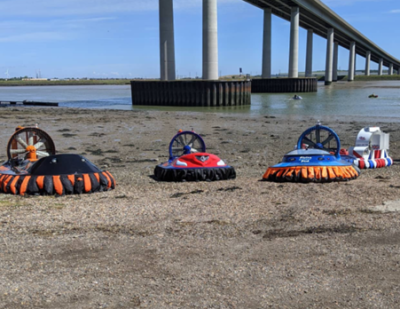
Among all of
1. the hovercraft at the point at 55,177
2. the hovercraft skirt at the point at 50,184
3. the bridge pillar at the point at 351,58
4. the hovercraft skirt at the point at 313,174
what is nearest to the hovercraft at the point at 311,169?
the hovercraft skirt at the point at 313,174

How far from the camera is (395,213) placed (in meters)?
6.37

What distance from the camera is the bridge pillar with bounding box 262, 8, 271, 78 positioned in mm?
67500

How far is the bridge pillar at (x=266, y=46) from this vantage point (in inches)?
2657

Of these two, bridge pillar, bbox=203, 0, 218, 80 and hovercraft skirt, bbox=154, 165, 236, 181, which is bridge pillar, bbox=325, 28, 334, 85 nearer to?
bridge pillar, bbox=203, 0, 218, 80

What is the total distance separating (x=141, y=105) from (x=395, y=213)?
37090mm

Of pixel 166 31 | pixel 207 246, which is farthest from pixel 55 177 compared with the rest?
pixel 166 31

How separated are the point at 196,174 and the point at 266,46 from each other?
6342 cm

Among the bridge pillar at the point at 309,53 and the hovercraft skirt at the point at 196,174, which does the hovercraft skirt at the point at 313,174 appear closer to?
the hovercraft skirt at the point at 196,174

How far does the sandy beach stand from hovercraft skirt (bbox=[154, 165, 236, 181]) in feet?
0.66

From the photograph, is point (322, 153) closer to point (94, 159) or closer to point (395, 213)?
point (395, 213)

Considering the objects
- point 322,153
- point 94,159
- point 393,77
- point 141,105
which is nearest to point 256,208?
point 322,153

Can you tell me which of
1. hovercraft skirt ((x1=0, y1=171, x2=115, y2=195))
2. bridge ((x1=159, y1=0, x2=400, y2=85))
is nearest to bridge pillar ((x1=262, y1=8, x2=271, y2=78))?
bridge ((x1=159, y1=0, x2=400, y2=85))

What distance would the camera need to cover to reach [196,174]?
898cm

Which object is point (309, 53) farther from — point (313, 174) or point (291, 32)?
point (313, 174)
